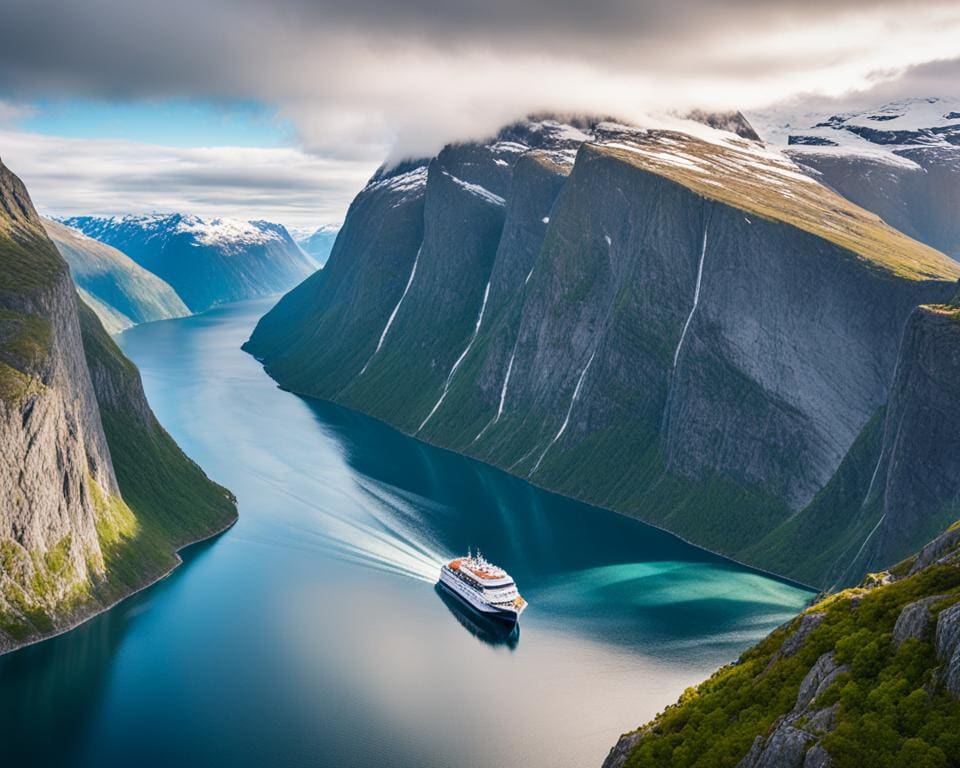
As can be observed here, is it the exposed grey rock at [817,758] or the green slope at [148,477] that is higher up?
the exposed grey rock at [817,758]

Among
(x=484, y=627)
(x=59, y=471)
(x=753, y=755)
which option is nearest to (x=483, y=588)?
(x=484, y=627)

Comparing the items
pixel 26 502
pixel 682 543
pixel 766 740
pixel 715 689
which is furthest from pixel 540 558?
pixel 766 740

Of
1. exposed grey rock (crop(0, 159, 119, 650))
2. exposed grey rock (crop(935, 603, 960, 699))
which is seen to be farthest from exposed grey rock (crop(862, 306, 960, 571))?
exposed grey rock (crop(0, 159, 119, 650))

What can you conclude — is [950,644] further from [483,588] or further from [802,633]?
[483,588]

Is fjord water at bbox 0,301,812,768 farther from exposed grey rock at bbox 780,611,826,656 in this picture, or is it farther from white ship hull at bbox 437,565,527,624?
exposed grey rock at bbox 780,611,826,656

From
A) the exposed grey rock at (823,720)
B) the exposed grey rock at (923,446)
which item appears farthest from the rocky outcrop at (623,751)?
the exposed grey rock at (923,446)

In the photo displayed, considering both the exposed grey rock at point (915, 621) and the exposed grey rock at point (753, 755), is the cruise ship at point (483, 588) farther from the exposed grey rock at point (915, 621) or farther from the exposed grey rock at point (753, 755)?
the exposed grey rock at point (915, 621)

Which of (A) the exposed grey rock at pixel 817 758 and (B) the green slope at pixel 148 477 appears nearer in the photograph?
(A) the exposed grey rock at pixel 817 758
